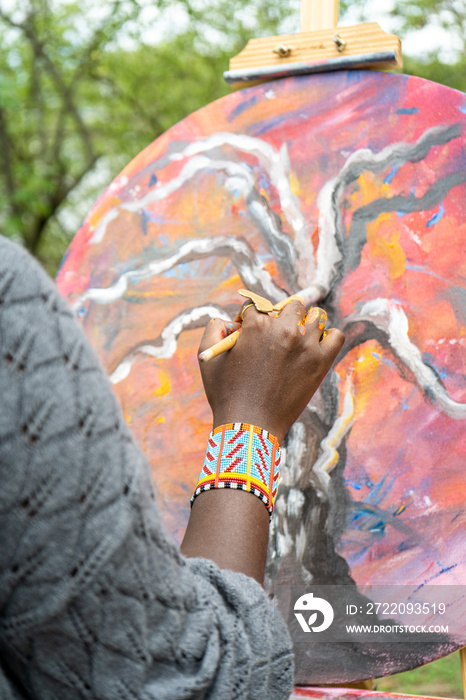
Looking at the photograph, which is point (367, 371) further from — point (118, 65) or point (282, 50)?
point (118, 65)

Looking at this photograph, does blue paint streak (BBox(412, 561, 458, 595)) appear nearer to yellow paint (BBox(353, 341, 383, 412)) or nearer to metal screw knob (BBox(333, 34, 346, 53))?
yellow paint (BBox(353, 341, 383, 412))

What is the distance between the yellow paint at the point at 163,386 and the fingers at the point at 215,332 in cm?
41

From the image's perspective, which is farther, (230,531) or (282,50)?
(282,50)

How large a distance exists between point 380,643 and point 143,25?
366 cm

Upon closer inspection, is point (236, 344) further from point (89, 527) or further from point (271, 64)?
point (271, 64)

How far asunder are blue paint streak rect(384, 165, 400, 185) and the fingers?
20.3 inches

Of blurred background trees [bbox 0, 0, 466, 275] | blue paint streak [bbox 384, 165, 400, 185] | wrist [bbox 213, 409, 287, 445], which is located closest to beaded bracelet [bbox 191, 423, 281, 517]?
wrist [bbox 213, 409, 287, 445]

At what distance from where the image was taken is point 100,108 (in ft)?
18.1

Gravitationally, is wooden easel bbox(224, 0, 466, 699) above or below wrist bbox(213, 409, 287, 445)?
above

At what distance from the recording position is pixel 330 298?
1396 millimetres

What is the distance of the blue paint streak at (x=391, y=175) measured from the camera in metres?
1.36

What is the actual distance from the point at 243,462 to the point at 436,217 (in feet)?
2.53

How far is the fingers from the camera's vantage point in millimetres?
1039

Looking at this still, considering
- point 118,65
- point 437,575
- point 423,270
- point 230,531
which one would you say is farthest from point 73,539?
point 118,65
